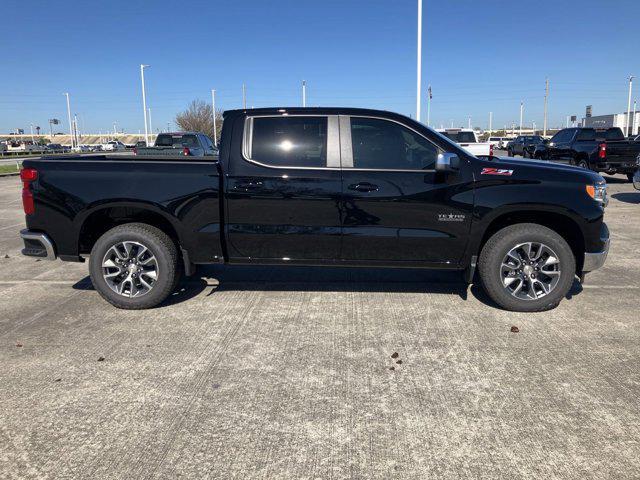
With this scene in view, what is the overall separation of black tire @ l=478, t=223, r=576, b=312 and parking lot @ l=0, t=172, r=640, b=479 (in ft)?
0.56

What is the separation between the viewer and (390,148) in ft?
16.5

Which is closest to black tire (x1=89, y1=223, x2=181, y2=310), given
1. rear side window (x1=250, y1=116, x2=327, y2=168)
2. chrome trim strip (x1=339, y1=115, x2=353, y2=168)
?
rear side window (x1=250, y1=116, x2=327, y2=168)

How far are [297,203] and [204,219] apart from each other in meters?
0.92

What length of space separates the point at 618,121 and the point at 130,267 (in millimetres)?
90975

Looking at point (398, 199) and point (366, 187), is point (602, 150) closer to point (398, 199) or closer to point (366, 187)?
point (398, 199)

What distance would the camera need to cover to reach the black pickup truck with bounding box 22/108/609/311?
4.94 m

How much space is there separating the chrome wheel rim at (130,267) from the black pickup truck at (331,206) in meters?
0.01

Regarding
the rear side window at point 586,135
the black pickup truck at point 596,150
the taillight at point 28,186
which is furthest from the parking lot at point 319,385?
the rear side window at point 586,135

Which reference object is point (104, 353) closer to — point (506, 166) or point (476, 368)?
point (476, 368)

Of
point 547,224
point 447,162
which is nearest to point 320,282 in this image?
point 447,162

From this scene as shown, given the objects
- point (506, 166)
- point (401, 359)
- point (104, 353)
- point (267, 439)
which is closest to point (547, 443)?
point (401, 359)

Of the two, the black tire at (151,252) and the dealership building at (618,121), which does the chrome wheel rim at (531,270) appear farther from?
the dealership building at (618,121)

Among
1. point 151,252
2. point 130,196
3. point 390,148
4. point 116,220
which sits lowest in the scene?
point 151,252

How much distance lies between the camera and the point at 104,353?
4.20 metres
